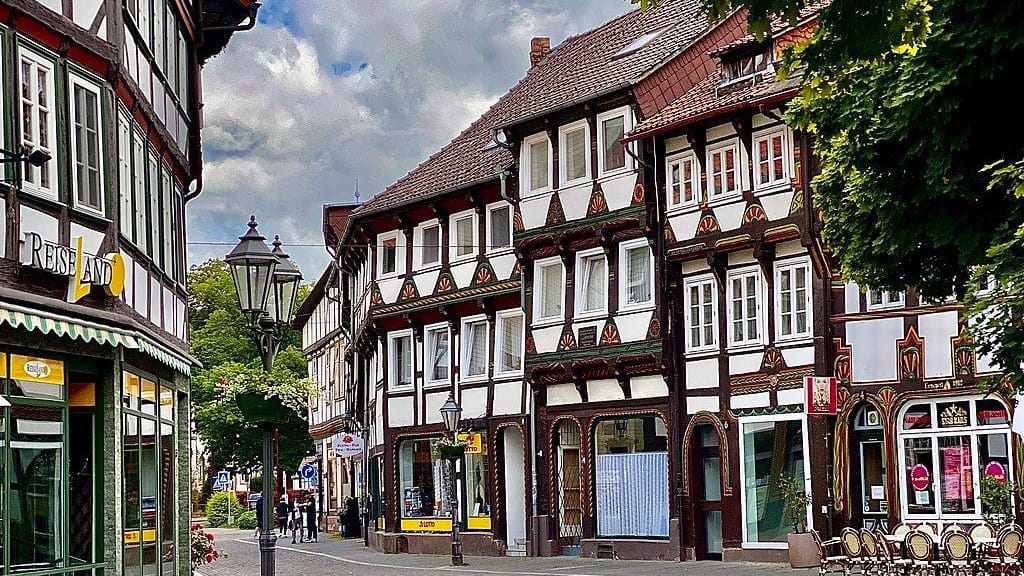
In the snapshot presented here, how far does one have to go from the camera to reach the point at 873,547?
24.5m

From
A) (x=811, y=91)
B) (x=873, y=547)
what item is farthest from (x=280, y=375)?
(x=811, y=91)

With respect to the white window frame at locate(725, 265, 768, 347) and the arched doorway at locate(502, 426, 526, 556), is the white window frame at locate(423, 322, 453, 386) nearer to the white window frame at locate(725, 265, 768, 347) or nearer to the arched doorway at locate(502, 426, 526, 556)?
the arched doorway at locate(502, 426, 526, 556)

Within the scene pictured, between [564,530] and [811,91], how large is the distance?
28371 mm

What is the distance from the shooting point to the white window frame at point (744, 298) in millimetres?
32250

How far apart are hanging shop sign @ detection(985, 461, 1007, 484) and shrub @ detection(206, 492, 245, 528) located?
2103 inches

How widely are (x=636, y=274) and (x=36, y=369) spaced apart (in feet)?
66.3

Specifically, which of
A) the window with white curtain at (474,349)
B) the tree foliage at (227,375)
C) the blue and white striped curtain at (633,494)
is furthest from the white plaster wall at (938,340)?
the tree foliage at (227,375)

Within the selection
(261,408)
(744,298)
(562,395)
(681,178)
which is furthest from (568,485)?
(261,408)

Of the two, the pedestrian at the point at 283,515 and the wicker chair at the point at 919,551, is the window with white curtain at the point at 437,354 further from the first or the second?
the pedestrian at the point at 283,515

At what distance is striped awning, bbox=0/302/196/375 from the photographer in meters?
14.8

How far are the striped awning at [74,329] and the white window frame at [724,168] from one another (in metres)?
16.3

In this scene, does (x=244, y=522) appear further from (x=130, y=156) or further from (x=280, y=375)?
(x=130, y=156)

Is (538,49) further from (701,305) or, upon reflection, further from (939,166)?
(939,166)

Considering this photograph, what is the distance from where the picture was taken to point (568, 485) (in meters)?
37.8
